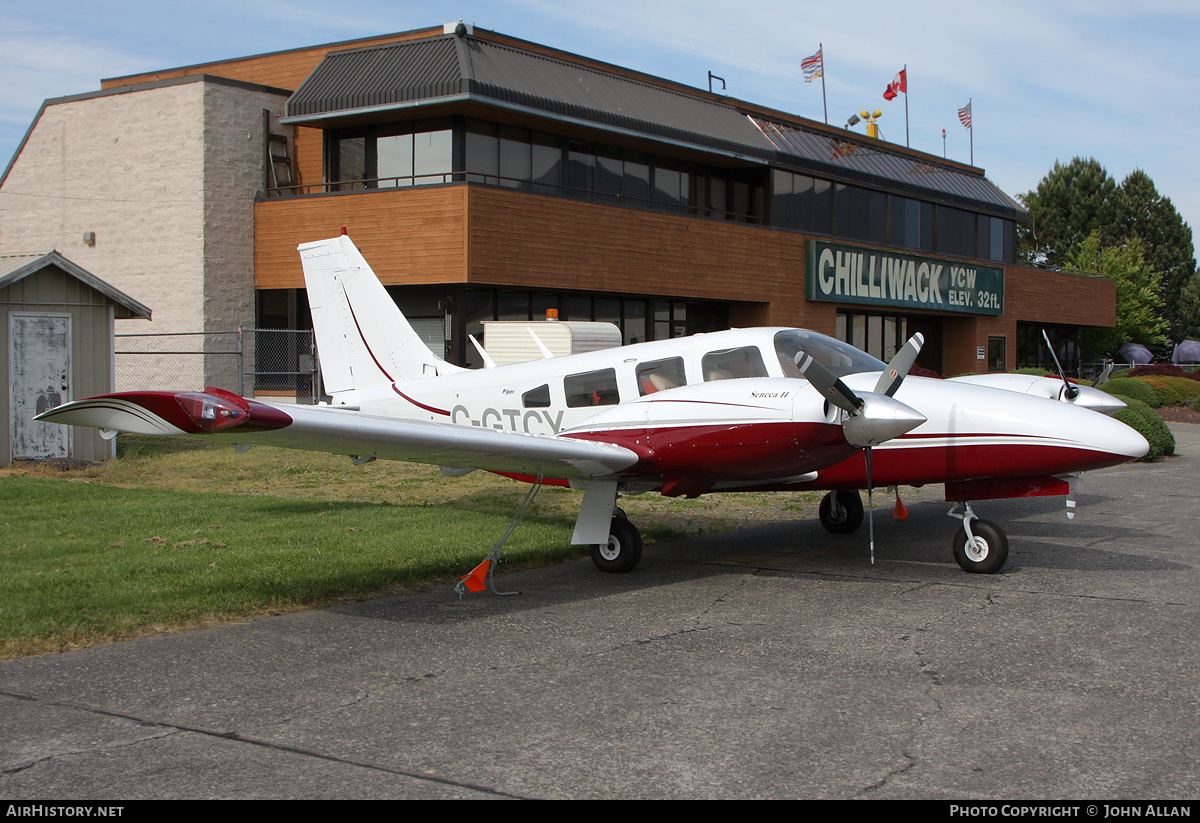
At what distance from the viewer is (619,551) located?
935cm

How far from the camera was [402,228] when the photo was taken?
2264cm

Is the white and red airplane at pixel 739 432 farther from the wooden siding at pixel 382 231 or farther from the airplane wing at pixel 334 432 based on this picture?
the wooden siding at pixel 382 231

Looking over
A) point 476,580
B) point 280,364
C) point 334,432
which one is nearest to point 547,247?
point 280,364

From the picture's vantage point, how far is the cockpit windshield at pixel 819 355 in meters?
9.23

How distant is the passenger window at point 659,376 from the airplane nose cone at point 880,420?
1970mm

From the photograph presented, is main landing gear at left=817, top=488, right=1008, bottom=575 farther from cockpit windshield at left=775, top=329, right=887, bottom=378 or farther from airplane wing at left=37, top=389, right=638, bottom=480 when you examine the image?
airplane wing at left=37, top=389, right=638, bottom=480

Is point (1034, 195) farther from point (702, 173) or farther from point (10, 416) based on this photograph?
point (10, 416)

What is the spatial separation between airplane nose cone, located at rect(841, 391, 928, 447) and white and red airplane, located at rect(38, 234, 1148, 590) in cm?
1

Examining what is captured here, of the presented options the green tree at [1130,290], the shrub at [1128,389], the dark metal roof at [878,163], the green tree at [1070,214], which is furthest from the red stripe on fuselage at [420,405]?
the green tree at [1070,214]

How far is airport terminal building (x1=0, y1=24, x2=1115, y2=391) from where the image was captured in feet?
74.8

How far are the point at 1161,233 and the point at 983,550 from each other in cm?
7301

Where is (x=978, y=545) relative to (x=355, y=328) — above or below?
below

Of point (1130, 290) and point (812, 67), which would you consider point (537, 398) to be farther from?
point (1130, 290)
